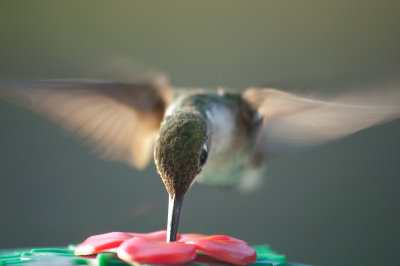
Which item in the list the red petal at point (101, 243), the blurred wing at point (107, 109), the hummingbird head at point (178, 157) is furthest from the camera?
the blurred wing at point (107, 109)

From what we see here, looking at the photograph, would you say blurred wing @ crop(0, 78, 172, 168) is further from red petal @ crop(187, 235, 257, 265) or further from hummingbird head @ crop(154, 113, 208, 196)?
red petal @ crop(187, 235, 257, 265)

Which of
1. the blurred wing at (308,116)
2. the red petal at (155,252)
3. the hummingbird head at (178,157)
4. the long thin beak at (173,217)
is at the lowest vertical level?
the red petal at (155,252)

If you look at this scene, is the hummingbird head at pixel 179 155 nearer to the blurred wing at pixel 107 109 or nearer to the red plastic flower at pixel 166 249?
the red plastic flower at pixel 166 249

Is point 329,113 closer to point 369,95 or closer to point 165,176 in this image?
point 369,95

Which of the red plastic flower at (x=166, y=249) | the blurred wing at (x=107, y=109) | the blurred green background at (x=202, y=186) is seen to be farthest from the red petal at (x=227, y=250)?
the blurred green background at (x=202, y=186)

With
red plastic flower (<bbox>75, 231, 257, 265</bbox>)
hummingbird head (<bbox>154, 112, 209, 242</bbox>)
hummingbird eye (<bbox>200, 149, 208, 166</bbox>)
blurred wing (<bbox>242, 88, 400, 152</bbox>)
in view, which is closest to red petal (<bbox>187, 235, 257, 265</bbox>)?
red plastic flower (<bbox>75, 231, 257, 265</bbox>)
